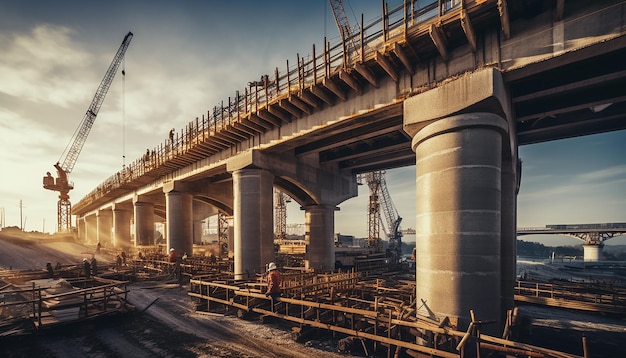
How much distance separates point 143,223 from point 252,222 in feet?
109

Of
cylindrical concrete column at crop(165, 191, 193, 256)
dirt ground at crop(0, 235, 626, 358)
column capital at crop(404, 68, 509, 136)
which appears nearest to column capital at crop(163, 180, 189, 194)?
cylindrical concrete column at crop(165, 191, 193, 256)

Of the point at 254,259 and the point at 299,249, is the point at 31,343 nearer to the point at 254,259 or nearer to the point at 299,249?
the point at 254,259

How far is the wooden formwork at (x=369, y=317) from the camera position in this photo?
8.58 meters

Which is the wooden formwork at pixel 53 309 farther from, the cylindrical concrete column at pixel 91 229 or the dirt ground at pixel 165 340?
the cylindrical concrete column at pixel 91 229

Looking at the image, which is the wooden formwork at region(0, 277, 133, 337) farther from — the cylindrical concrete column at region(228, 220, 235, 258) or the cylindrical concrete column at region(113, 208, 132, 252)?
the cylindrical concrete column at region(113, 208, 132, 252)

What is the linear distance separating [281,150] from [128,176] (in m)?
30.5

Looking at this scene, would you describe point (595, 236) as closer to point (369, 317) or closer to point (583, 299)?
point (583, 299)

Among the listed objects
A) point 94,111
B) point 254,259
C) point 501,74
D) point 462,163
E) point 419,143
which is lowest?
point 254,259

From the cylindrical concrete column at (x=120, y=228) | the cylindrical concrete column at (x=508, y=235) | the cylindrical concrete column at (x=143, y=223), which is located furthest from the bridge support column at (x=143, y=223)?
the cylindrical concrete column at (x=508, y=235)

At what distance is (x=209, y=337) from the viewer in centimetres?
1238

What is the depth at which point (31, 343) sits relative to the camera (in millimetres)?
11828

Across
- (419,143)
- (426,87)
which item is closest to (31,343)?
(419,143)

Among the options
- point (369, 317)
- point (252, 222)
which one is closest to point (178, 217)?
point (252, 222)

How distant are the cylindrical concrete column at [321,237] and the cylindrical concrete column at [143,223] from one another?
30.3m
